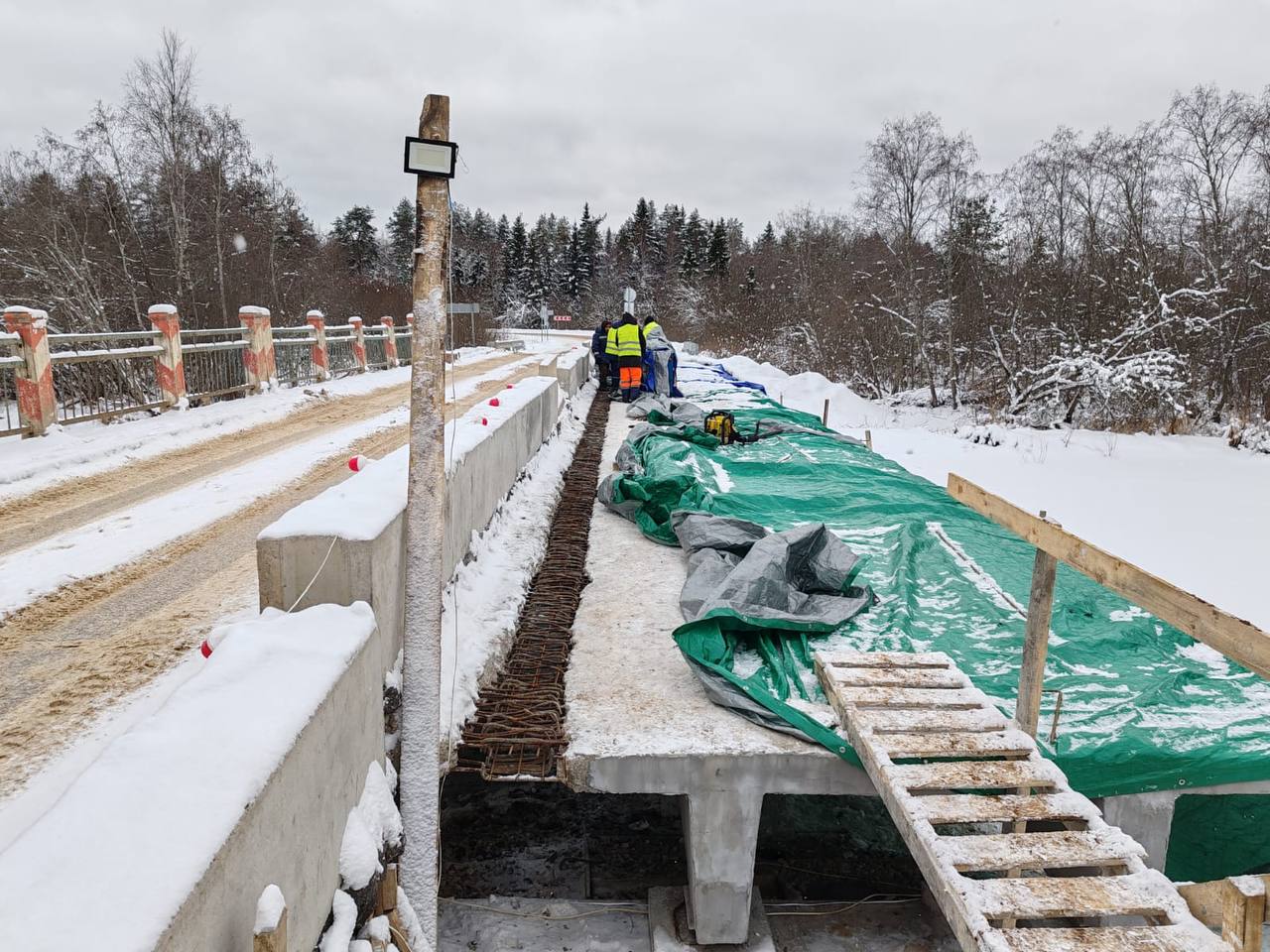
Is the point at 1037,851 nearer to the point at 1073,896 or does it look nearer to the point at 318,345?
the point at 1073,896

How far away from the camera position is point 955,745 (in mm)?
3984

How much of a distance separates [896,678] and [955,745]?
0.62 meters

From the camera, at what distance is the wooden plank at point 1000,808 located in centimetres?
344

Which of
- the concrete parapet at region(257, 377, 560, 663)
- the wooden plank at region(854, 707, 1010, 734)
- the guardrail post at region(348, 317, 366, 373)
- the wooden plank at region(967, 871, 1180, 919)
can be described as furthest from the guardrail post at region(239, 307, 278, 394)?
the wooden plank at region(967, 871, 1180, 919)

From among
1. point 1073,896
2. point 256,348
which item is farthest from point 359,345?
point 1073,896

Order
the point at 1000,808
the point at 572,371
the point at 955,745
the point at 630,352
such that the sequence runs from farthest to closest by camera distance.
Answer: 1. the point at 572,371
2. the point at 630,352
3. the point at 955,745
4. the point at 1000,808

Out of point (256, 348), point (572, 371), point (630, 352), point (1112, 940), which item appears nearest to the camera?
point (1112, 940)

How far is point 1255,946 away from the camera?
2799 millimetres

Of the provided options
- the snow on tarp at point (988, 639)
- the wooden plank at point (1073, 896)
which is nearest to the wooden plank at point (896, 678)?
the snow on tarp at point (988, 639)

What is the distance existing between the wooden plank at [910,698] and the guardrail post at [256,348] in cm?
1385

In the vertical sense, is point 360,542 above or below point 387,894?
above

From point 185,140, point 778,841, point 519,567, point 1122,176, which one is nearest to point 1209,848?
point 778,841

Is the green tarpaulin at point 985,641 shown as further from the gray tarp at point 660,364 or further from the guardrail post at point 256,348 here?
the guardrail post at point 256,348

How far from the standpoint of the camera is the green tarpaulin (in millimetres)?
4098
